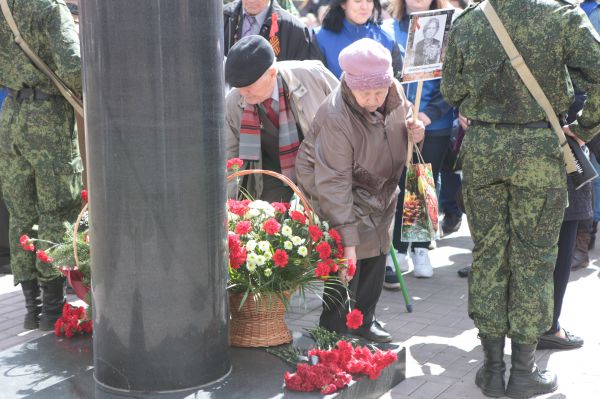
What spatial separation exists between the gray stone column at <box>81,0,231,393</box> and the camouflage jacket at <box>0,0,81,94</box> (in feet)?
4.69

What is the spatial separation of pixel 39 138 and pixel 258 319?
185 cm

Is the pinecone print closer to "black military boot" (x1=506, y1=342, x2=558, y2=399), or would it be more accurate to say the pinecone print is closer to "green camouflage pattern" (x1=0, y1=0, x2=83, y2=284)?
"black military boot" (x1=506, y1=342, x2=558, y2=399)

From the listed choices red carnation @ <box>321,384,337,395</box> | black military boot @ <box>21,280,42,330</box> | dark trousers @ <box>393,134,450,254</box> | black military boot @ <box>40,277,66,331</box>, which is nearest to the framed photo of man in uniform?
dark trousers @ <box>393,134,450,254</box>

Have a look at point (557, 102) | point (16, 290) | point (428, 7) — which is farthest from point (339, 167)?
point (16, 290)

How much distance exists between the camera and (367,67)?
4035 mm

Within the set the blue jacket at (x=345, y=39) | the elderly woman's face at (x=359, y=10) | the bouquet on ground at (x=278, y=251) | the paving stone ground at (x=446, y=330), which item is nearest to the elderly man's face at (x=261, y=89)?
the bouquet on ground at (x=278, y=251)

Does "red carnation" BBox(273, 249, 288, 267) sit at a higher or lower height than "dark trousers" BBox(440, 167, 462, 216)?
higher

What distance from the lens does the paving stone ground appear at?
4.18 metres

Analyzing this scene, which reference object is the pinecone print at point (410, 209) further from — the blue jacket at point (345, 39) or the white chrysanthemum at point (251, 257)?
the blue jacket at point (345, 39)

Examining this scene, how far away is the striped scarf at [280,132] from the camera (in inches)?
181

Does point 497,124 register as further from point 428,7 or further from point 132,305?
point 428,7

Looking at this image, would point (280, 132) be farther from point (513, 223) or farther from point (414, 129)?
point (513, 223)

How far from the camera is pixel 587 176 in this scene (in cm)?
405

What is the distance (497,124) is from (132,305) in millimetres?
1838
